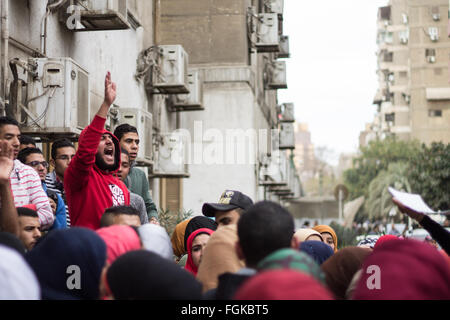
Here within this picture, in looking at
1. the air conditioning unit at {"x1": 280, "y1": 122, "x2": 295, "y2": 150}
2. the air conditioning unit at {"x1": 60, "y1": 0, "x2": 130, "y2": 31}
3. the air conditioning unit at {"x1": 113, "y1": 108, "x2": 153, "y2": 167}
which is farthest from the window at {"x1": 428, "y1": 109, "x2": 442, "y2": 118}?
the air conditioning unit at {"x1": 60, "y1": 0, "x2": 130, "y2": 31}

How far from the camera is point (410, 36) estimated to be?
275ft

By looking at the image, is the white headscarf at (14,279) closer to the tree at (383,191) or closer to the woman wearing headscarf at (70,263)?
the woman wearing headscarf at (70,263)

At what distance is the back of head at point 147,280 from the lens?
9.84 ft

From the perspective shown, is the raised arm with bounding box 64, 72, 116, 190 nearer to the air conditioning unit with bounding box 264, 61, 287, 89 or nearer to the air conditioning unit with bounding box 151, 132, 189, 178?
the air conditioning unit with bounding box 151, 132, 189, 178

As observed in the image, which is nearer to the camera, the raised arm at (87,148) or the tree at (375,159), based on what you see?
the raised arm at (87,148)

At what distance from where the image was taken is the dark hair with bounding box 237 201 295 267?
329 centimetres

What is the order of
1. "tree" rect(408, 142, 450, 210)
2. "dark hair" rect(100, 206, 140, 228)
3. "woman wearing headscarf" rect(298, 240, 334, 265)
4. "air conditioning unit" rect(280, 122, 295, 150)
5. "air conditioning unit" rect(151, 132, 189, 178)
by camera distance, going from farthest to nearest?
"tree" rect(408, 142, 450, 210) → "air conditioning unit" rect(280, 122, 295, 150) → "air conditioning unit" rect(151, 132, 189, 178) → "woman wearing headscarf" rect(298, 240, 334, 265) → "dark hair" rect(100, 206, 140, 228)

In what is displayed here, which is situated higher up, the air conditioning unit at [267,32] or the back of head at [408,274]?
the air conditioning unit at [267,32]

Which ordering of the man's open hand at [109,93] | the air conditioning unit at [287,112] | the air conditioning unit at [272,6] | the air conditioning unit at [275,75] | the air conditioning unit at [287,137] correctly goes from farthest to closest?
the air conditioning unit at [287,112], the air conditioning unit at [287,137], the air conditioning unit at [275,75], the air conditioning unit at [272,6], the man's open hand at [109,93]

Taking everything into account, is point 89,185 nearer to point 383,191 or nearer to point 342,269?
point 342,269

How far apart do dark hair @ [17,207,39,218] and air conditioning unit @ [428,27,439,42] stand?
8054 cm

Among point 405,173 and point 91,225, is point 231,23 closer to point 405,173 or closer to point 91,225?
point 91,225

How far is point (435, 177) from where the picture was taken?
130 ft

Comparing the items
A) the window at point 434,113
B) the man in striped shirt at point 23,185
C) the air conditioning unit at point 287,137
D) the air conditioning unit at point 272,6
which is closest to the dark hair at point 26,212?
the man in striped shirt at point 23,185
